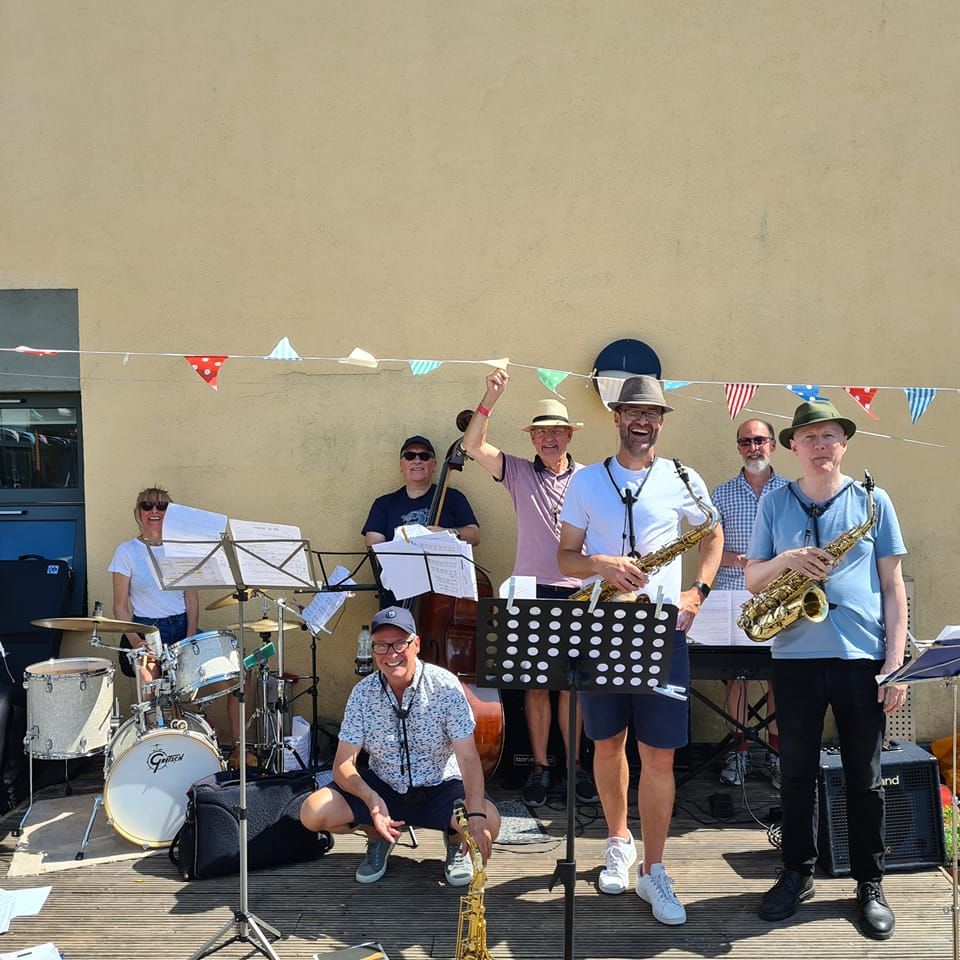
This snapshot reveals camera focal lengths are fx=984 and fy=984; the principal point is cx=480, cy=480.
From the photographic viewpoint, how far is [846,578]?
4152mm

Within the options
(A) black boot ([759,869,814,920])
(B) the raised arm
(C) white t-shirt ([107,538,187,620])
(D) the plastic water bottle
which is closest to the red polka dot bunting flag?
(C) white t-shirt ([107,538,187,620])

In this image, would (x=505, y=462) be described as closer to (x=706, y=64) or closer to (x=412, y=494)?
(x=412, y=494)

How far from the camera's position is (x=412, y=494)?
6.50 meters

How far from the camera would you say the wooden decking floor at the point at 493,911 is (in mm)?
4055

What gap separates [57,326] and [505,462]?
3.40 m

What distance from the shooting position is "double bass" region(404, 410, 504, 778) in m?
5.45

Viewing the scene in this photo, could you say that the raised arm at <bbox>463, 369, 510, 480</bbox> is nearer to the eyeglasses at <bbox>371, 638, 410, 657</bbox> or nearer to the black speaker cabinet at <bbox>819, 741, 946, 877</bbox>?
the eyeglasses at <bbox>371, 638, 410, 657</bbox>

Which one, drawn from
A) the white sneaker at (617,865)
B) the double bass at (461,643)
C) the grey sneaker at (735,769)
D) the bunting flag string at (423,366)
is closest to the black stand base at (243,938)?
the white sneaker at (617,865)

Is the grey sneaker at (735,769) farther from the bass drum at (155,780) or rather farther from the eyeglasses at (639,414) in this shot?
the bass drum at (155,780)

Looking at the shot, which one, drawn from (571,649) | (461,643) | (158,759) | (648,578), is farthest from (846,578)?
(158,759)

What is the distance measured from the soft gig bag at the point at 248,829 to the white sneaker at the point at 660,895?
1.64 metres

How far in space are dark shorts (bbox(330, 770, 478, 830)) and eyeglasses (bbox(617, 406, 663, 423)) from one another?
1938 millimetres

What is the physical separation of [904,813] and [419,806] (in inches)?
92.0

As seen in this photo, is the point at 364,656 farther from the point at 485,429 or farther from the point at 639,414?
the point at 639,414
